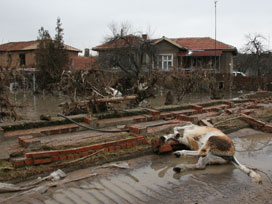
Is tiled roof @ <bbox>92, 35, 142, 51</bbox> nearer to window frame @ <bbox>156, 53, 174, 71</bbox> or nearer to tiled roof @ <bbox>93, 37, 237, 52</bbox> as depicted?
tiled roof @ <bbox>93, 37, 237, 52</bbox>

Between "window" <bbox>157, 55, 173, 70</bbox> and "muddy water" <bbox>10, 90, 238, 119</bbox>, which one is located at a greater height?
"window" <bbox>157, 55, 173, 70</bbox>

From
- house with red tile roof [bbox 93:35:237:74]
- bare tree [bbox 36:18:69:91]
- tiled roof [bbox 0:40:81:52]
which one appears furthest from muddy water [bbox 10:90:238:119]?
tiled roof [bbox 0:40:81:52]

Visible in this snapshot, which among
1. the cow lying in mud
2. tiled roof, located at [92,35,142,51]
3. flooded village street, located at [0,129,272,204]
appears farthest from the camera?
tiled roof, located at [92,35,142,51]

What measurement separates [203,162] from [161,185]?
116 centimetres

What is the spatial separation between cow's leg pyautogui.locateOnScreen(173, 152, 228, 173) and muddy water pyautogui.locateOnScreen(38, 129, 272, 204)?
3.6 inches

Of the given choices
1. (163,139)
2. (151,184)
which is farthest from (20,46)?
(151,184)

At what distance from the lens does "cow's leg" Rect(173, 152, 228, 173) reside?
207 inches

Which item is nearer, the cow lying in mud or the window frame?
the cow lying in mud

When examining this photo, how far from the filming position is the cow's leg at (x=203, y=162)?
5250 millimetres

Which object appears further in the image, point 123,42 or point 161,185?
point 123,42

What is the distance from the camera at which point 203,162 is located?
542 centimetres

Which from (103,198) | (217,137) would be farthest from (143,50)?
(103,198)

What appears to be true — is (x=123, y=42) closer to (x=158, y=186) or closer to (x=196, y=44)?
(x=196, y=44)

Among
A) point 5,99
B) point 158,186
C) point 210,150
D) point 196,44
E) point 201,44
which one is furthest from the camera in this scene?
point 196,44
